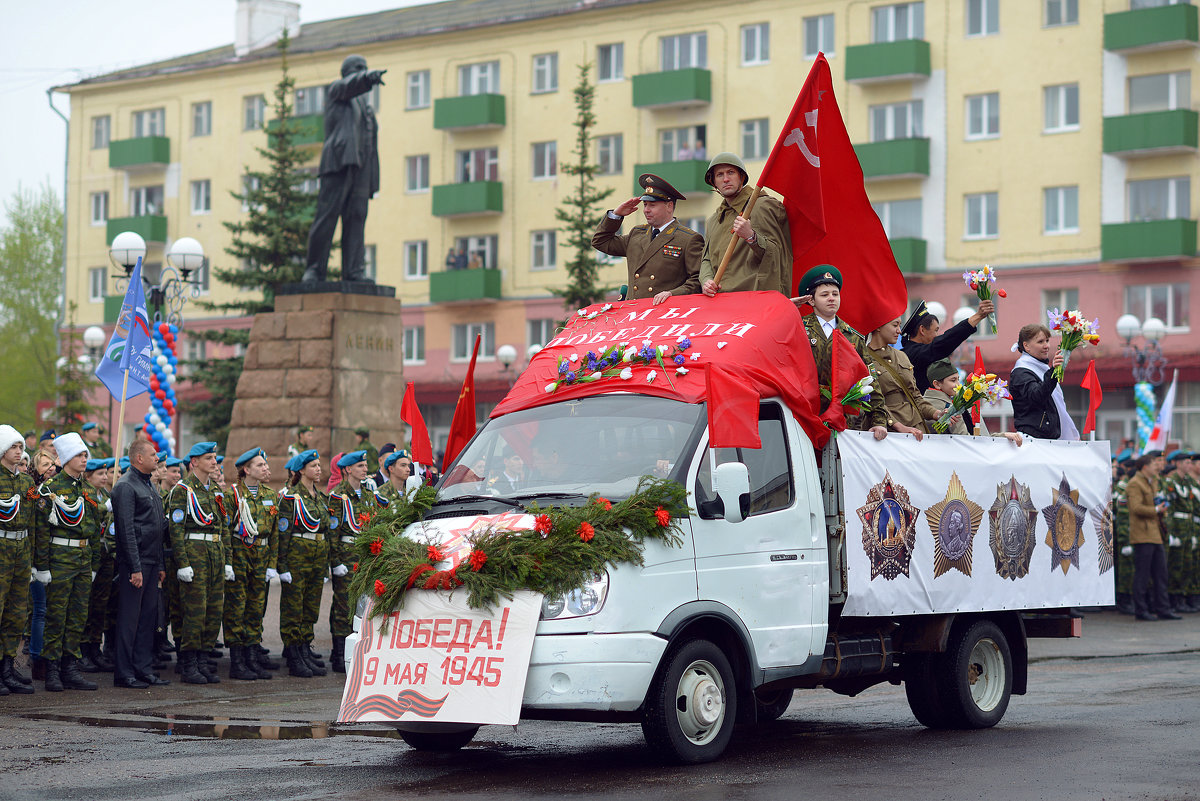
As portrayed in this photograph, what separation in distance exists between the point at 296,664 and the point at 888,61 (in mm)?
36385

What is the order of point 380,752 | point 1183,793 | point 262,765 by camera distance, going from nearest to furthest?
1. point 1183,793
2. point 262,765
3. point 380,752

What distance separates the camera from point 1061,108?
4597 cm

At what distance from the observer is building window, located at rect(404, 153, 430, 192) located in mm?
57000

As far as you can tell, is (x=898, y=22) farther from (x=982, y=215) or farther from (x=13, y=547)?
(x=13, y=547)

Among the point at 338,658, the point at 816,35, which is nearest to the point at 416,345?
the point at 816,35

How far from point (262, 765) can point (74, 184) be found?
2378 inches

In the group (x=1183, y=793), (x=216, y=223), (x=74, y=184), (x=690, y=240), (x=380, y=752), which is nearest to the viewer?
(x=1183, y=793)

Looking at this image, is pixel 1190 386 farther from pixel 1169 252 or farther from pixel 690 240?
pixel 690 240

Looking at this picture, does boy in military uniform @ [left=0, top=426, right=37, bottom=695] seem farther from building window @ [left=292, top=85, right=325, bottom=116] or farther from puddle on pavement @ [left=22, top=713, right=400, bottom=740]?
building window @ [left=292, top=85, right=325, bottom=116]

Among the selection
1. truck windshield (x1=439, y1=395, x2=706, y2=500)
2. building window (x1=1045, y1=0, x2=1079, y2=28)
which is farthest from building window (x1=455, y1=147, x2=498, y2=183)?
truck windshield (x1=439, y1=395, x2=706, y2=500)

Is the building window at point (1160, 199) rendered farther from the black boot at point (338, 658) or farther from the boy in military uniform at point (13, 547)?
the boy in military uniform at point (13, 547)

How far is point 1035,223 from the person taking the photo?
46.3 m

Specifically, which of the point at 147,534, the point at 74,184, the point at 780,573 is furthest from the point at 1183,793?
the point at 74,184

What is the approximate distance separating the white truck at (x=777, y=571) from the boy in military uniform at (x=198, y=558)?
4.79 meters
